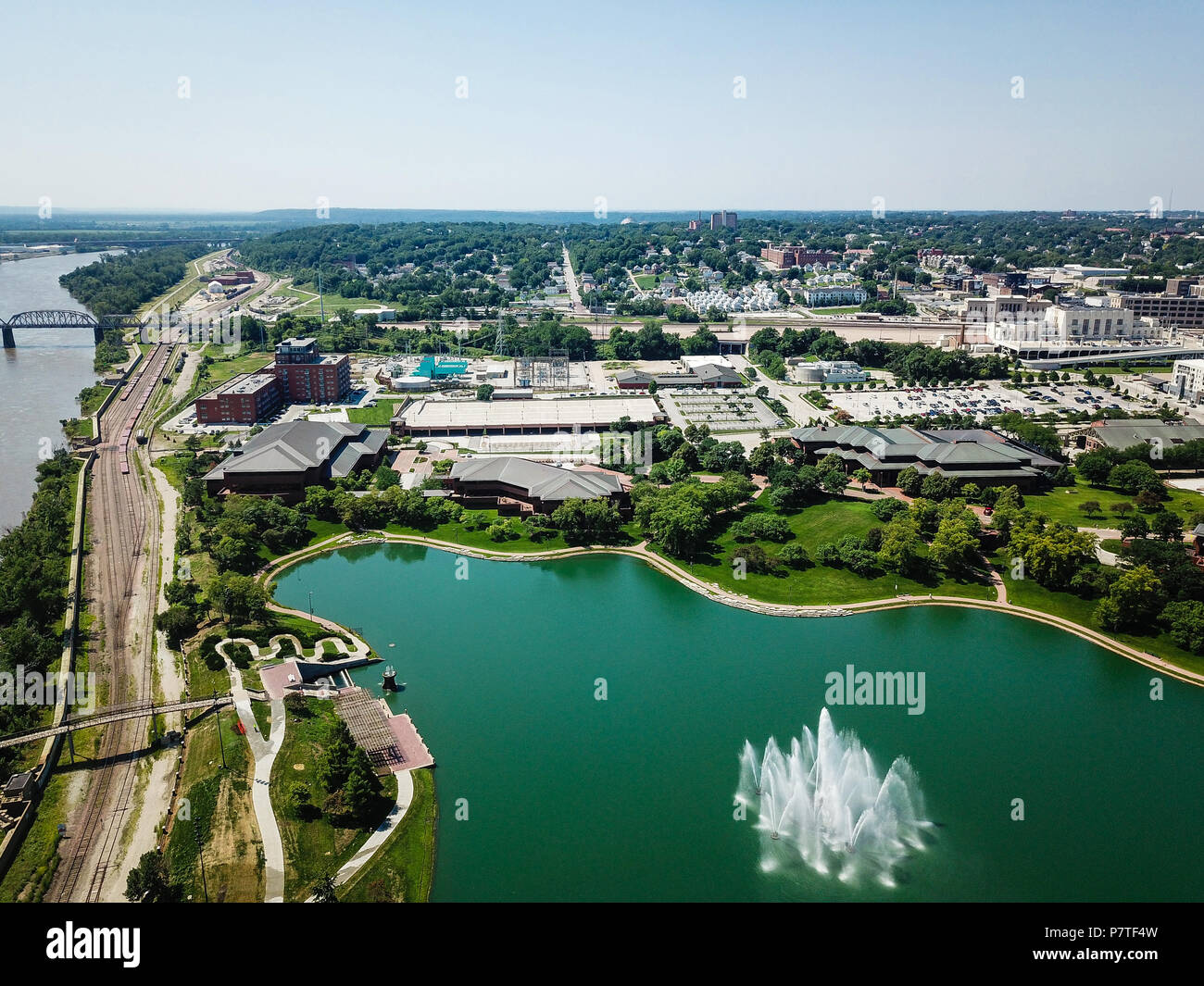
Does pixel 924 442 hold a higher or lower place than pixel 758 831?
higher

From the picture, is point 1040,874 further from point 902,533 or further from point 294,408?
point 294,408

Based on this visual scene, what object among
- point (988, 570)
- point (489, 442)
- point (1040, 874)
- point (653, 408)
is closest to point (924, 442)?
point (988, 570)

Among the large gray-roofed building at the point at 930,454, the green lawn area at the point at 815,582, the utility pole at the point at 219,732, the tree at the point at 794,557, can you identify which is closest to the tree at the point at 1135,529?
the large gray-roofed building at the point at 930,454

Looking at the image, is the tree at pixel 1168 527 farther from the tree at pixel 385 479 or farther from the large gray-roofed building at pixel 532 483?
the tree at pixel 385 479

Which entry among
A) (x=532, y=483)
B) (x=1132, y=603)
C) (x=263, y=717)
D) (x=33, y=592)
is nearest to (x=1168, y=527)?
(x=1132, y=603)

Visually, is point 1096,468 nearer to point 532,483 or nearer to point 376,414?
point 532,483

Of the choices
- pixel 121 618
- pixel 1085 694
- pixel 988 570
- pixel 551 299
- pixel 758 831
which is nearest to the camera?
pixel 758 831
